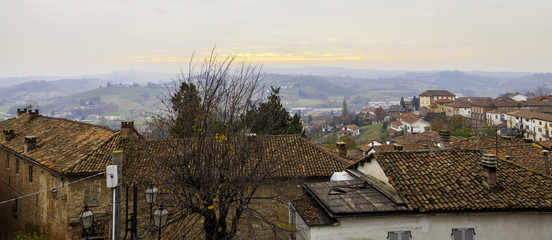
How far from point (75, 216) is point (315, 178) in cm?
1248

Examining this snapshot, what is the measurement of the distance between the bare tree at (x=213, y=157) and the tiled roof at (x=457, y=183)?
474cm

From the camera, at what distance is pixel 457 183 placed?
1220 cm

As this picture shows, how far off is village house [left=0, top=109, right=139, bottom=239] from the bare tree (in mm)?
4134

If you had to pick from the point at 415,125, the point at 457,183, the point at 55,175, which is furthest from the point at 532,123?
the point at 55,175

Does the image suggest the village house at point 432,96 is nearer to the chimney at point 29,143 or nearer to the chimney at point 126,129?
the chimney at point 126,129

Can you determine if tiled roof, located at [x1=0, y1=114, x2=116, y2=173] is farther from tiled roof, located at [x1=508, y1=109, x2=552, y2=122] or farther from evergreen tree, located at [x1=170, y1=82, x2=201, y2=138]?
tiled roof, located at [x1=508, y1=109, x2=552, y2=122]

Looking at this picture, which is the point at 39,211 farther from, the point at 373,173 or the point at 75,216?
the point at 373,173

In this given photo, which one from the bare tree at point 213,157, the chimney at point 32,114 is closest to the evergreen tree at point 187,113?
the bare tree at point 213,157

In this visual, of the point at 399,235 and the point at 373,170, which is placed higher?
the point at 373,170

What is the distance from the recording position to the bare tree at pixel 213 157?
12359mm

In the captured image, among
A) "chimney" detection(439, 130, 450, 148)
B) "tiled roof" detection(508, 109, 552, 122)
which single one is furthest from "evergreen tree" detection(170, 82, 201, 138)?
"tiled roof" detection(508, 109, 552, 122)

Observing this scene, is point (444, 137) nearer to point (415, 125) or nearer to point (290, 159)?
point (290, 159)

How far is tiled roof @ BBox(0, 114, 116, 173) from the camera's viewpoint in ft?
65.1

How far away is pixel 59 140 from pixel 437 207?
2302 centimetres
